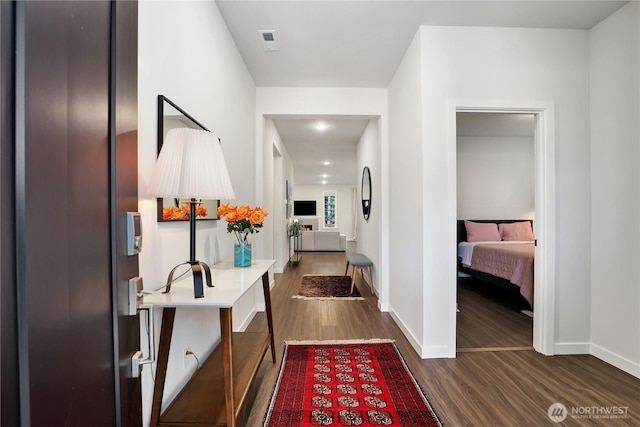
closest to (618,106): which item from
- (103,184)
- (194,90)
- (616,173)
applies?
(616,173)

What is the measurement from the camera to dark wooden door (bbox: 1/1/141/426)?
45 cm

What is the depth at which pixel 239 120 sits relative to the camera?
271cm

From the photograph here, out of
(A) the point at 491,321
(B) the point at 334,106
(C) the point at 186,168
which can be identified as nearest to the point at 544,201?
(A) the point at 491,321

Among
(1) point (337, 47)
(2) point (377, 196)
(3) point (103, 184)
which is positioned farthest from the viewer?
(2) point (377, 196)

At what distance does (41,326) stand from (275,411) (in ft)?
4.98

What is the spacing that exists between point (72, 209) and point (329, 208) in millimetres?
12008

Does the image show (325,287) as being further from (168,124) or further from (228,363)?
(168,124)

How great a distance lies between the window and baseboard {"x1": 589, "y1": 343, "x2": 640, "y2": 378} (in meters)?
10.3

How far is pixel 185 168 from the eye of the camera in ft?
3.50

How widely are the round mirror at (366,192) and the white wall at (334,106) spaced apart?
3.21ft

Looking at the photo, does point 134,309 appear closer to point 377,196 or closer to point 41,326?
point 41,326

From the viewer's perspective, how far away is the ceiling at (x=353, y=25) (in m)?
2.10

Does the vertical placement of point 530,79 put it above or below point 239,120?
above

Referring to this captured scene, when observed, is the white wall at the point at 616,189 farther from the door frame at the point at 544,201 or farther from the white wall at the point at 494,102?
the door frame at the point at 544,201
